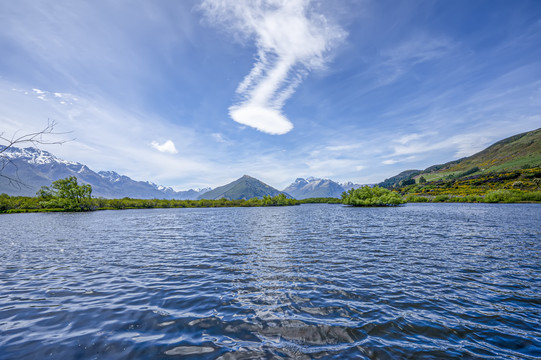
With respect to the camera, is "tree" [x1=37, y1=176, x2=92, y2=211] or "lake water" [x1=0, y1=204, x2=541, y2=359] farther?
"tree" [x1=37, y1=176, x2=92, y2=211]

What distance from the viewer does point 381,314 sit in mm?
A: 11586

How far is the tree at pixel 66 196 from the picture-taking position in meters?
165

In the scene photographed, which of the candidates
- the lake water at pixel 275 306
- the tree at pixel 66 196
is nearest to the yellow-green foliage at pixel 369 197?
the lake water at pixel 275 306

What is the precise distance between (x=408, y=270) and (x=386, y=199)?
15790 centimetres

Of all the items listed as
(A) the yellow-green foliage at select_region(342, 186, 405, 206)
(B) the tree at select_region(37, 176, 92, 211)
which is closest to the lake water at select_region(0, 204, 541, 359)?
(A) the yellow-green foliage at select_region(342, 186, 405, 206)

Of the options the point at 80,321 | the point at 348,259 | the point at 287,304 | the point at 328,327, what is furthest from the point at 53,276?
the point at 348,259

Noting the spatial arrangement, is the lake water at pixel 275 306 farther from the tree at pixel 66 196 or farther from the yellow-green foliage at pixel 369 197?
the tree at pixel 66 196

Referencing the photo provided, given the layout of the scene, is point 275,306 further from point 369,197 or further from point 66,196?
point 66,196

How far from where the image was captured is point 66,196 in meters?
167

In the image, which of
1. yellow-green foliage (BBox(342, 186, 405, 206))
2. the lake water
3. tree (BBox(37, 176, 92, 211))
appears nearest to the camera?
the lake water

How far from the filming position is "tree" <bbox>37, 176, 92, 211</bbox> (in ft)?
541

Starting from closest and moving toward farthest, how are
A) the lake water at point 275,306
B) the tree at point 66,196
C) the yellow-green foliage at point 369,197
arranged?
1. the lake water at point 275,306
2. the tree at point 66,196
3. the yellow-green foliage at point 369,197

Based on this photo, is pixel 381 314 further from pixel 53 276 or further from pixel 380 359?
pixel 53 276

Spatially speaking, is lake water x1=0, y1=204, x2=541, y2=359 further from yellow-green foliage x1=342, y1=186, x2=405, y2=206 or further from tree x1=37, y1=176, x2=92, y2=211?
tree x1=37, y1=176, x2=92, y2=211
